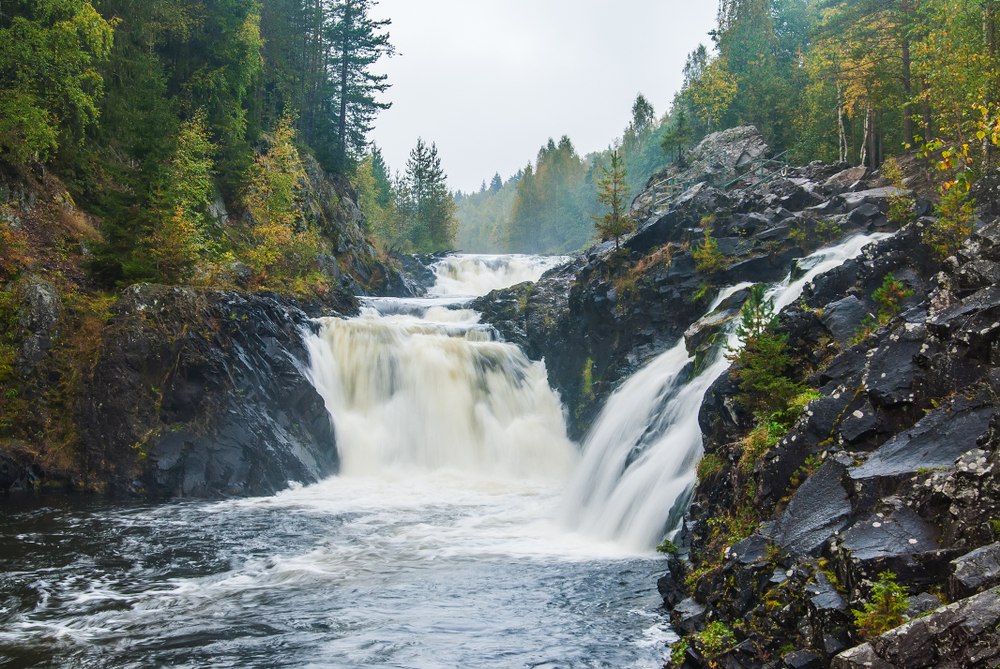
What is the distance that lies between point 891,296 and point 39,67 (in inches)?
1013

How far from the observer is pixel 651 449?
47.9 feet

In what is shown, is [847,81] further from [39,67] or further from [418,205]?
[418,205]

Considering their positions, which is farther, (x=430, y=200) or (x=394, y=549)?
(x=430, y=200)

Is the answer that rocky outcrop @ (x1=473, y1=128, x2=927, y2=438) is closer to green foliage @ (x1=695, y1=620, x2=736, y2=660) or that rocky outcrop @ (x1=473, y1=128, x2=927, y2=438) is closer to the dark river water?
the dark river water

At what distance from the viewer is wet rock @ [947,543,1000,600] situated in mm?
4355

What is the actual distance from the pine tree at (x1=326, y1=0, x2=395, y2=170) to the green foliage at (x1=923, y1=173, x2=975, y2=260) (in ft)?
138

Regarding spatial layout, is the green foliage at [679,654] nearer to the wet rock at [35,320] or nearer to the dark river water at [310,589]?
the dark river water at [310,589]

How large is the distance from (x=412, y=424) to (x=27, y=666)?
1595 centimetres

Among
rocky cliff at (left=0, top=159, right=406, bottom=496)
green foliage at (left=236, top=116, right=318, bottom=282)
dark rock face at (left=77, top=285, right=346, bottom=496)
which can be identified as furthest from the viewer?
green foliage at (left=236, top=116, right=318, bottom=282)

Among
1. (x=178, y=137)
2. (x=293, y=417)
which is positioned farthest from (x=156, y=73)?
(x=293, y=417)

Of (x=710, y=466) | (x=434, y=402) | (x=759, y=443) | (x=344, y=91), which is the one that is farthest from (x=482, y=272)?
(x=759, y=443)

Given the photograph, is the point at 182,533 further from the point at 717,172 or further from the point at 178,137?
the point at 717,172

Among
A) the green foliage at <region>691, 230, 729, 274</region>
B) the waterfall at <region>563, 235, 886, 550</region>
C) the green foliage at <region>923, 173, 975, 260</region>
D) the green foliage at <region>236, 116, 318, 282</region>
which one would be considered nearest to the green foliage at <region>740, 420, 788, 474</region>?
the waterfall at <region>563, 235, 886, 550</region>

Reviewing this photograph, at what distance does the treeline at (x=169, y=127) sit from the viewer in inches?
800
